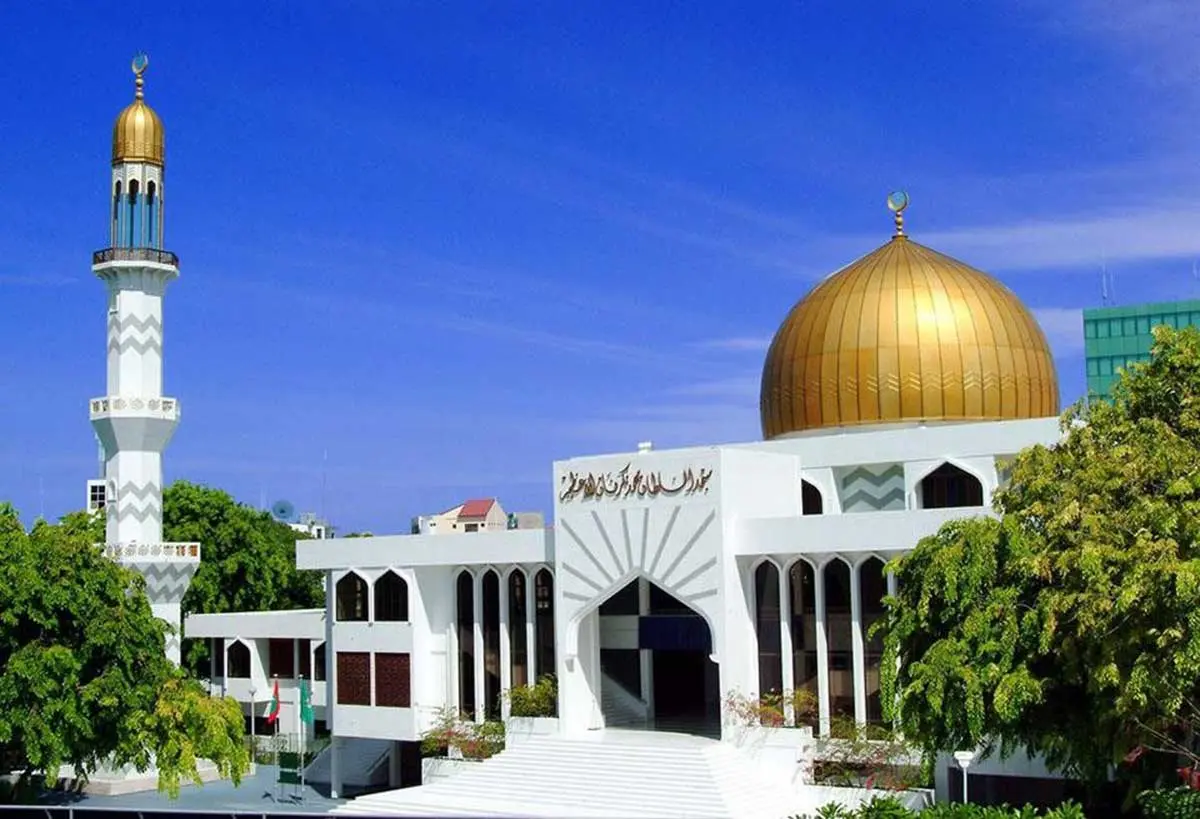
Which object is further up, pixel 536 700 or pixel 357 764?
pixel 536 700

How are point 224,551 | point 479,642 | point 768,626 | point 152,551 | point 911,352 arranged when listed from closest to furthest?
point 768,626
point 911,352
point 479,642
point 152,551
point 224,551

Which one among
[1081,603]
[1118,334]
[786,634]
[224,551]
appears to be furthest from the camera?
[1118,334]

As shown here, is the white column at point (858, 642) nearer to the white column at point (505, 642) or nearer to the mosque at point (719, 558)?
the mosque at point (719, 558)

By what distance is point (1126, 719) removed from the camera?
20.5 metres

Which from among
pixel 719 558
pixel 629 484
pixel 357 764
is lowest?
pixel 357 764

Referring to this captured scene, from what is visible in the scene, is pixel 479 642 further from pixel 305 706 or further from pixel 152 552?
pixel 152 552

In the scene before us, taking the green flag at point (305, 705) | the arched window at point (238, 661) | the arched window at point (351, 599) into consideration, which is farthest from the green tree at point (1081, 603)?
the arched window at point (238, 661)

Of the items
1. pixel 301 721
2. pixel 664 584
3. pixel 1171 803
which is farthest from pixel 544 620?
pixel 1171 803

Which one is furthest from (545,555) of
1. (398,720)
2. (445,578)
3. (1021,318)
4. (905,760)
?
(1021,318)

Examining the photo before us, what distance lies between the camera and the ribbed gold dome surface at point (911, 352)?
31953mm

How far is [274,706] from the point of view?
4078cm

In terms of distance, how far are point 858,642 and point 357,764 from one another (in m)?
14.7

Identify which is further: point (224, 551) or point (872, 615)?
point (224, 551)

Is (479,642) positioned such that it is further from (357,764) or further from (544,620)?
(357,764)
